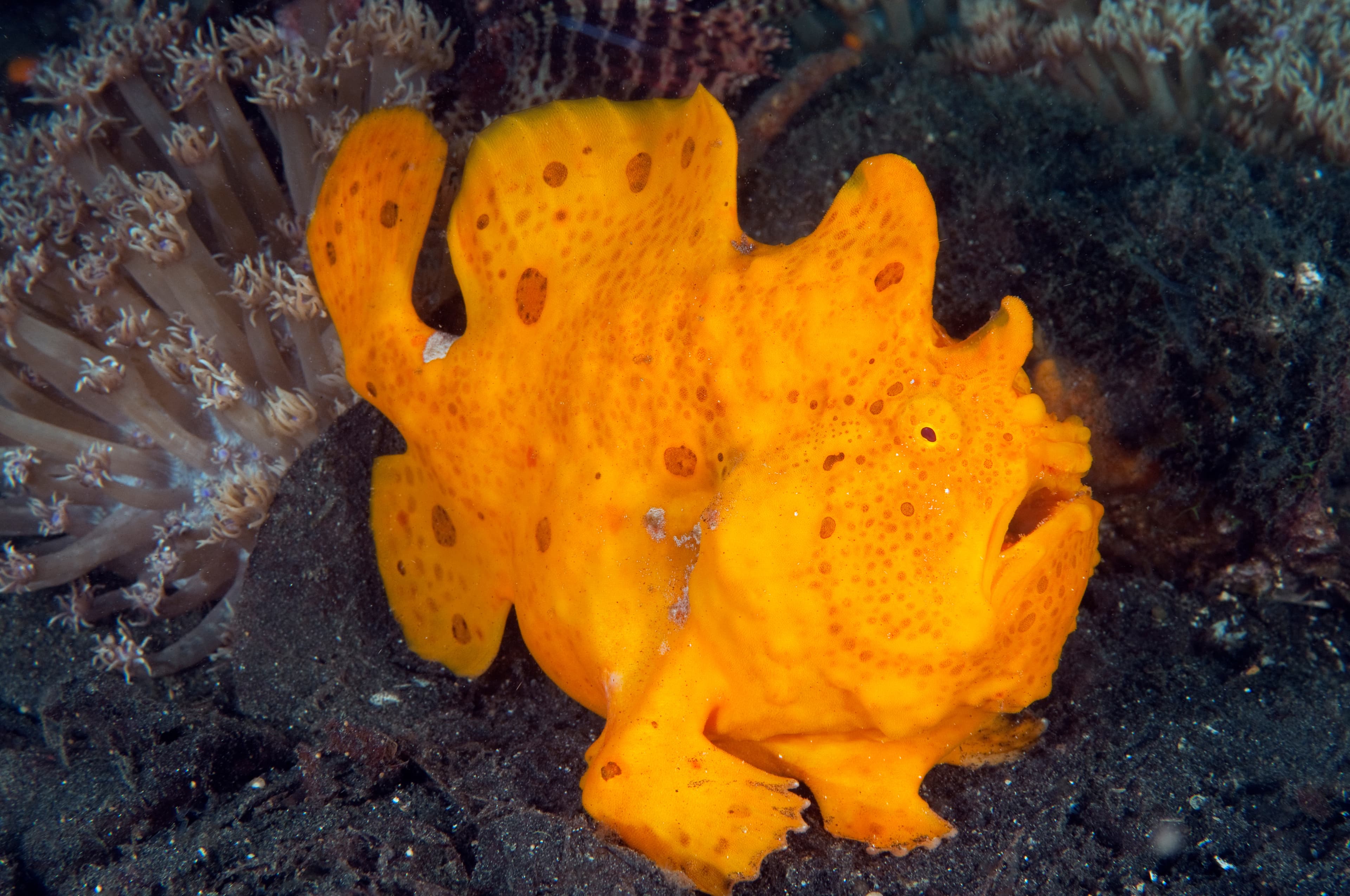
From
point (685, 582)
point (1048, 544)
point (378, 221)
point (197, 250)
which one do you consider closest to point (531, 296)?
point (378, 221)

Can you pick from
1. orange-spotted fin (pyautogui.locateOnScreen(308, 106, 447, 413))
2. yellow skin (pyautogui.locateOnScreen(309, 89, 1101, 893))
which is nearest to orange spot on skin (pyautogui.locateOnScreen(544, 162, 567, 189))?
yellow skin (pyautogui.locateOnScreen(309, 89, 1101, 893))

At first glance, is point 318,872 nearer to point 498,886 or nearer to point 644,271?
point 498,886

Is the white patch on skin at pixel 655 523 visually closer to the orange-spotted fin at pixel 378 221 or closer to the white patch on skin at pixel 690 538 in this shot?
the white patch on skin at pixel 690 538

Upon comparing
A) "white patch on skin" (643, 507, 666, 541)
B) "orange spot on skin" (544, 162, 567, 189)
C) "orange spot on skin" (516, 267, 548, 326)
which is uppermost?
"orange spot on skin" (544, 162, 567, 189)

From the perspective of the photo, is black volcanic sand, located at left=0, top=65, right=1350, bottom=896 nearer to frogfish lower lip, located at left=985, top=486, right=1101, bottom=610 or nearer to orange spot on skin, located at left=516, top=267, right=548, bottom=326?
frogfish lower lip, located at left=985, top=486, right=1101, bottom=610

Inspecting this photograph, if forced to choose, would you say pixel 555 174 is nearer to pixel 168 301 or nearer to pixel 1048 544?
pixel 1048 544

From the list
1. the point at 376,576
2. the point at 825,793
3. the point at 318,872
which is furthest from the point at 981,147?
the point at 318,872
